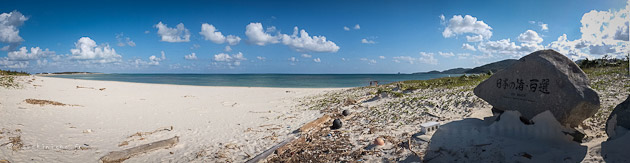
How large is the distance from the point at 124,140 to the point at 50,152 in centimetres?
166

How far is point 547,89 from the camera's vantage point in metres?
5.20

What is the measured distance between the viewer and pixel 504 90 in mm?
6074

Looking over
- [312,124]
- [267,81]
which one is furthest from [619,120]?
[267,81]

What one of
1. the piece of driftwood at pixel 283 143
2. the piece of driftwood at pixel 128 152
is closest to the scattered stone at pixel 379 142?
the piece of driftwood at pixel 283 143

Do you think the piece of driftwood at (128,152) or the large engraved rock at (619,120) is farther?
the piece of driftwood at (128,152)

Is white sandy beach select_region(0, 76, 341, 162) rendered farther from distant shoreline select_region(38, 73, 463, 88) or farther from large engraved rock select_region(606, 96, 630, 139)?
distant shoreline select_region(38, 73, 463, 88)

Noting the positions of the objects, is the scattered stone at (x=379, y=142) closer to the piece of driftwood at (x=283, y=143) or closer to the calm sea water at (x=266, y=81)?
the piece of driftwood at (x=283, y=143)

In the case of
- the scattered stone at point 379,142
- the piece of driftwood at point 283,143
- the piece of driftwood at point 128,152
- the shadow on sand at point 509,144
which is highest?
the shadow on sand at point 509,144

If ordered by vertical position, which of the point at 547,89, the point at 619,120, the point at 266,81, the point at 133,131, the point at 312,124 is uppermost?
the point at 547,89

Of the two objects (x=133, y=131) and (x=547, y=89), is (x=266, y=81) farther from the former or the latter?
(x=547, y=89)

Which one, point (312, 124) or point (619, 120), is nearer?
point (619, 120)

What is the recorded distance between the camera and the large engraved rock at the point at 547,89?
4.86m

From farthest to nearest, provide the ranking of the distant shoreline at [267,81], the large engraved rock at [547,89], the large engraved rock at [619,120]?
1. the distant shoreline at [267,81]
2. the large engraved rock at [547,89]
3. the large engraved rock at [619,120]

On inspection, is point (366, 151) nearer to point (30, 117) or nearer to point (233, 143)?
point (233, 143)
